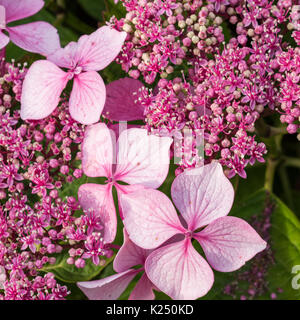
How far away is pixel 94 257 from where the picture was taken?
113 cm

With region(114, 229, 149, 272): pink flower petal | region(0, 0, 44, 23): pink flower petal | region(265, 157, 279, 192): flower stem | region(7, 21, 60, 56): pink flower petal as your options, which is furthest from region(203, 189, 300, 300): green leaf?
region(0, 0, 44, 23): pink flower petal

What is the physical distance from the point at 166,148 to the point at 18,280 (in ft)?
1.48

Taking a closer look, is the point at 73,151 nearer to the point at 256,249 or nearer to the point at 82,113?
the point at 82,113

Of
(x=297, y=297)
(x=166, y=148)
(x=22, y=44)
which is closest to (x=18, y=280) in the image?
(x=166, y=148)

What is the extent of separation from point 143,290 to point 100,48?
60cm

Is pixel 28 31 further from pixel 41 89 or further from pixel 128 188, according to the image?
pixel 128 188

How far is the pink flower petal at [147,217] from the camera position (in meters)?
1.08

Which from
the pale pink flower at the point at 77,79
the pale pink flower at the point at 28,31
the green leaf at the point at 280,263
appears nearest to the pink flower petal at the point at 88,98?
the pale pink flower at the point at 77,79

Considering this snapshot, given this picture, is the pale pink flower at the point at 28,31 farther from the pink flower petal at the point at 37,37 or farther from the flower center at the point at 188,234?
the flower center at the point at 188,234

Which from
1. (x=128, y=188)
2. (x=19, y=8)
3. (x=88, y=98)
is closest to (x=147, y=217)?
(x=128, y=188)

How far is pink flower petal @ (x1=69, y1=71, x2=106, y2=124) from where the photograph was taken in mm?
1146

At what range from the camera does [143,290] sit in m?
1.18

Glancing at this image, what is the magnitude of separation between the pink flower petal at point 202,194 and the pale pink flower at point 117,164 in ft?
0.18

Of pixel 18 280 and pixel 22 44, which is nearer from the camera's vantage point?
pixel 18 280
